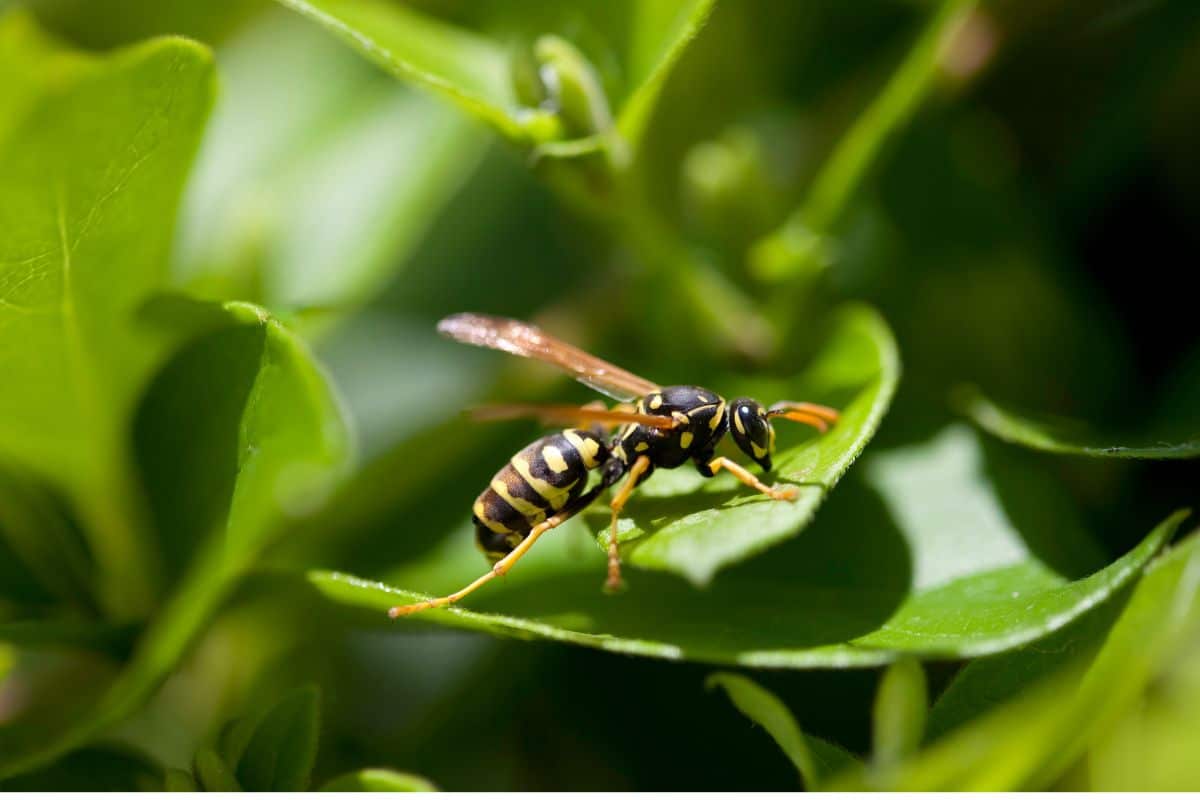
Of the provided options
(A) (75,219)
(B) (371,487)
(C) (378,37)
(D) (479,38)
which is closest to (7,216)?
(A) (75,219)

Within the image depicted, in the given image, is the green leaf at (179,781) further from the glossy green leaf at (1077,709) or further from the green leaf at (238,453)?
the glossy green leaf at (1077,709)

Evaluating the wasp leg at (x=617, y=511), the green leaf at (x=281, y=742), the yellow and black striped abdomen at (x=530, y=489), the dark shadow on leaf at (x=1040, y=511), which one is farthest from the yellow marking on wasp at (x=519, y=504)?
the dark shadow on leaf at (x=1040, y=511)

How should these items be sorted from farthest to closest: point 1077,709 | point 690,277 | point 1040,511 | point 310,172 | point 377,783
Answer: point 310,172 → point 690,277 → point 1040,511 → point 377,783 → point 1077,709

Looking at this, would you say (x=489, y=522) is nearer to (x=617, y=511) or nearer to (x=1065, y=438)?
(x=617, y=511)

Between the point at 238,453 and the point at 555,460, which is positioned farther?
the point at 555,460

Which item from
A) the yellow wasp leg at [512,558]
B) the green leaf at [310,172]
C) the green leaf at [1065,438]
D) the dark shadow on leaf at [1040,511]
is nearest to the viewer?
the green leaf at [1065,438]

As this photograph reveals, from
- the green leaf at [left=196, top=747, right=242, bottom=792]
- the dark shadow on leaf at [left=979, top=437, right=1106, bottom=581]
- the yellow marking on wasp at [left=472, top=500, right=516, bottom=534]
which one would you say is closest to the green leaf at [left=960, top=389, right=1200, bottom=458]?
the dark shadow on leaf at [left=979, top=437, right=1106, bottom=581]

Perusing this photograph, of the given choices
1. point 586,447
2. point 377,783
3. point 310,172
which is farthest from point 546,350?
point 310,172
